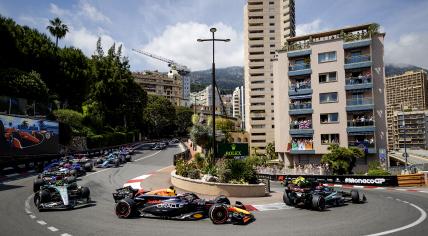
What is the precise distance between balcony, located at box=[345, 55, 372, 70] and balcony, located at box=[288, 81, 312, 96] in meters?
5.61

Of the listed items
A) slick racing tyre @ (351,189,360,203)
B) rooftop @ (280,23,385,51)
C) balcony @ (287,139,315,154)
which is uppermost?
rooftop @ (280,23,385,51)

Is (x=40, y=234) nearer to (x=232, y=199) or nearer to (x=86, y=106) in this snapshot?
(x=232, y=199)

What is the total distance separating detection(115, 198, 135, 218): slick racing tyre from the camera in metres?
12.9

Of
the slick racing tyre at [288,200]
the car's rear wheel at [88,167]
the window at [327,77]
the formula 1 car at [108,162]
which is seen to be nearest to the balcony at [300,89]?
the window at [327,77]

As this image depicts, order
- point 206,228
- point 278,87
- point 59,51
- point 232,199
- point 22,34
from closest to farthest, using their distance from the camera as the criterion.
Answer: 1. point 206,228
2. point 232,199
3. point 278,87
4. point 22,34
5. point 59,51

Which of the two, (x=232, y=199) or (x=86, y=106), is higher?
(x=86, y=106)

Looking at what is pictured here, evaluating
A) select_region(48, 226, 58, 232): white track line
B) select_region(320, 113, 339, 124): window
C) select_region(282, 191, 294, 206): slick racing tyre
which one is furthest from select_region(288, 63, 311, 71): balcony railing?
select_region(48, 226, 58, 232): white track line

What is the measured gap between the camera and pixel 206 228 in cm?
1150

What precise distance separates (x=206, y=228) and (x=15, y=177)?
20992 millimetres

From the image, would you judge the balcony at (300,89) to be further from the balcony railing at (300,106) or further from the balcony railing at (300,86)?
the balcony railing at (300,106)

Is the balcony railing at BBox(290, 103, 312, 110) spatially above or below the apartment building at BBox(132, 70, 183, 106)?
below

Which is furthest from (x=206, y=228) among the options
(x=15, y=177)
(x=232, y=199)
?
(x=15, y=177)

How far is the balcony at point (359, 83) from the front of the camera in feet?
146

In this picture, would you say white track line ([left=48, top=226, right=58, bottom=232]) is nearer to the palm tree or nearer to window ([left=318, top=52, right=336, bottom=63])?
window ([left=318, top=52, right=336, bottom=63])
